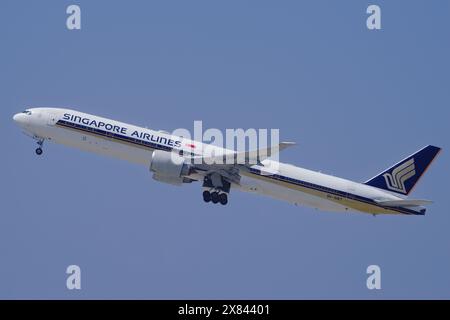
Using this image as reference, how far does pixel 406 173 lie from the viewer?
213ft

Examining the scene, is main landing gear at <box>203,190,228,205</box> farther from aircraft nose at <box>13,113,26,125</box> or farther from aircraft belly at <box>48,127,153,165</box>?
aircraft nose at <box>13,113,26,125</box>

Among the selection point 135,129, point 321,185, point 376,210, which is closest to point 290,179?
point 321,185

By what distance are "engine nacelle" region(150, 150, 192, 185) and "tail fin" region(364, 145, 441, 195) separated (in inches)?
556

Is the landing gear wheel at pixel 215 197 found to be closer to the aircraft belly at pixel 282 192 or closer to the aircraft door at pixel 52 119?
the aircraft belly at pixel 282 192

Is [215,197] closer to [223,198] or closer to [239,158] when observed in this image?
[223,198]

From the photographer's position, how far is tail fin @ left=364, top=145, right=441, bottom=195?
64.6 metres

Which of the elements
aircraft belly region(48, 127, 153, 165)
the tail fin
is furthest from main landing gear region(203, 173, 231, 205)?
the tail fin

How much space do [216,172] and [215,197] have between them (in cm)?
183

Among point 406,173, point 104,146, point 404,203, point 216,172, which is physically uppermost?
point 104,146

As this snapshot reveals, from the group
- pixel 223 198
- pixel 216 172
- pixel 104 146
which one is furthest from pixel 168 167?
pixel 104 146

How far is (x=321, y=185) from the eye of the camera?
62281 mm

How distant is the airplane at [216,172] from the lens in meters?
61.4

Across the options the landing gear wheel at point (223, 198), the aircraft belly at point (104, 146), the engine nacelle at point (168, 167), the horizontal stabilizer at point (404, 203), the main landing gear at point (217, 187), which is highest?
the aircraft belly at point (104, 146)

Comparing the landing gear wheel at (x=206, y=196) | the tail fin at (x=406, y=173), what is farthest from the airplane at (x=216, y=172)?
the tail fin at (x=406, y=173)
